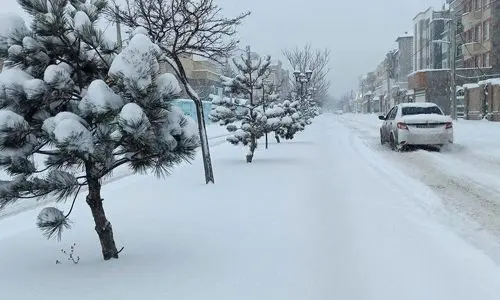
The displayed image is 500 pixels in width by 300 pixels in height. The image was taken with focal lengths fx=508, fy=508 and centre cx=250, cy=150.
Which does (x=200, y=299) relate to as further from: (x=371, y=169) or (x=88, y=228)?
(x=371, y=169)

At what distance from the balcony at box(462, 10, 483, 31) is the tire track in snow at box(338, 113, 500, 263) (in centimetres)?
3655

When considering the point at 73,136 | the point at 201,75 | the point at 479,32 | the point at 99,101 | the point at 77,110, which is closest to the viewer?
the point at 73,136

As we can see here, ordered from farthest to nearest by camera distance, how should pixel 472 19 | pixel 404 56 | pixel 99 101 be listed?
pixel 404 56 → pixel 472 19 → pixel 99 101

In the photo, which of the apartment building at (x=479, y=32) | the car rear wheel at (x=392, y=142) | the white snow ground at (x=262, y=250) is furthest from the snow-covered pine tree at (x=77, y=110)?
the apartment building at (x=479, y=32)

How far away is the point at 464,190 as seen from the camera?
27.6ft

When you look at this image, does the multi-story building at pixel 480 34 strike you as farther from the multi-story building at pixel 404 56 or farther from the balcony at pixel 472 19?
the multi-story building at pixel 404 56

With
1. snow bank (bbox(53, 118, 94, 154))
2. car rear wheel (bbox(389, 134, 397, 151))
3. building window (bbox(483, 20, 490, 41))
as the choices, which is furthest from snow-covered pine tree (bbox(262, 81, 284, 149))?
building window (bbox(483, 20, 490, 41))

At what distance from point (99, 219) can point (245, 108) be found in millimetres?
9233

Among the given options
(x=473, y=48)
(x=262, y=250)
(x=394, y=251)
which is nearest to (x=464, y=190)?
(x=394, y=251)

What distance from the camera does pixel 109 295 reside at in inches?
152

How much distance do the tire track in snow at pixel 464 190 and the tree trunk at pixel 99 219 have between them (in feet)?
11.6

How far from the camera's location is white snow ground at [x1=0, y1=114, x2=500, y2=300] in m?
3.96

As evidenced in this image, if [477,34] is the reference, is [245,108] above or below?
below

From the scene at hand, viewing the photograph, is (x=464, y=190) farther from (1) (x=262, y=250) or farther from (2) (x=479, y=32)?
(2) (x=479, y=32)
